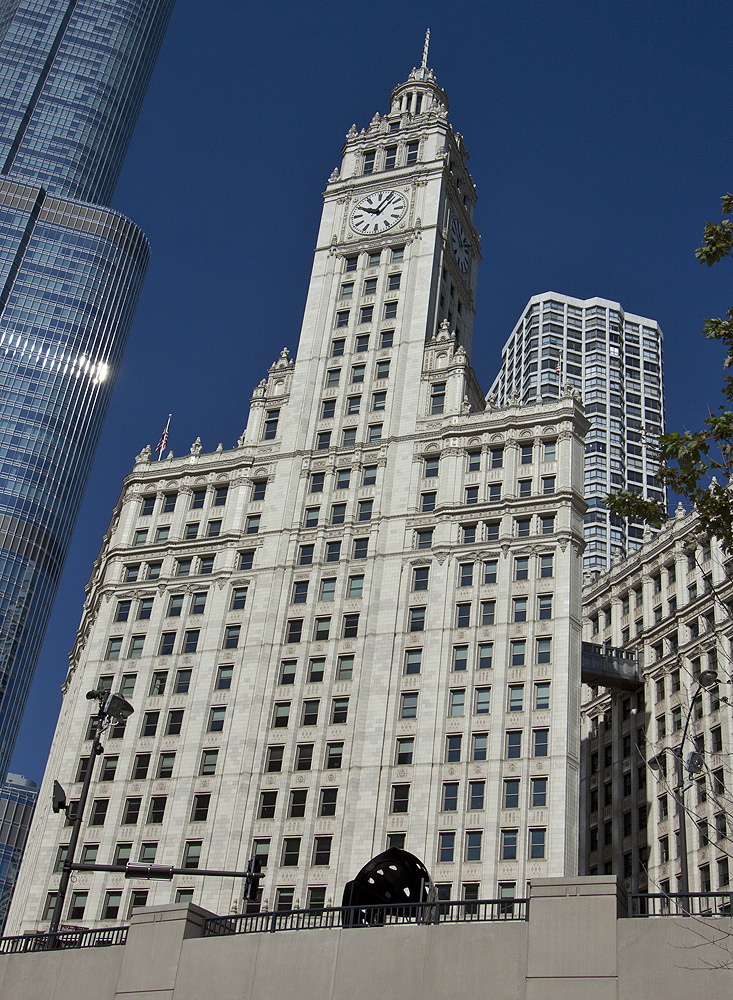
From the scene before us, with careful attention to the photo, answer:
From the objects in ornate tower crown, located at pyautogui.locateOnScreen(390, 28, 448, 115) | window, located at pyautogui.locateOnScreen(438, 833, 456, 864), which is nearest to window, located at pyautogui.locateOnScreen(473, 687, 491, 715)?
window, located at pyautogui.locateOnScreen(438, 833, 456, 864)

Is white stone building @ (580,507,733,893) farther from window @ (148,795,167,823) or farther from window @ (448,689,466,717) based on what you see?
window @ (148,795,167,823)

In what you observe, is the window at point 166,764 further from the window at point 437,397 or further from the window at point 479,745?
the window at point 437,397

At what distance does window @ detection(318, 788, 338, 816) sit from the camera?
73.8 m

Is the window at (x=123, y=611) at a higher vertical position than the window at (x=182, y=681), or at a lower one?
higher

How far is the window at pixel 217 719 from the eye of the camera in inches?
3127

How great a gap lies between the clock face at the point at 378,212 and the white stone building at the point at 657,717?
34369 mm

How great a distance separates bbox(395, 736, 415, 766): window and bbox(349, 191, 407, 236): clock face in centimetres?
4638

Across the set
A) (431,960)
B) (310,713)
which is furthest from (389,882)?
(310,713)

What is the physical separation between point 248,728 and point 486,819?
16944 mm

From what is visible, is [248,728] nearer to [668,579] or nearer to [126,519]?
[126,519]

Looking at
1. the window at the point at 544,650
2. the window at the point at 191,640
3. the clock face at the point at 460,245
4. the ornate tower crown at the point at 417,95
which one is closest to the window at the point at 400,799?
the window at the point at 544,650

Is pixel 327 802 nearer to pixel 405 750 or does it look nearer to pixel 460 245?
pixel 405 750

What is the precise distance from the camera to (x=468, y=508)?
8356cm

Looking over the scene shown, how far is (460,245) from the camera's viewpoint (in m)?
108
